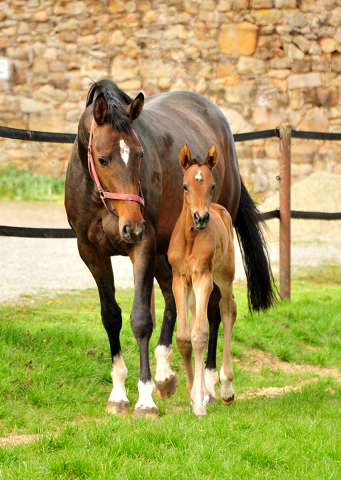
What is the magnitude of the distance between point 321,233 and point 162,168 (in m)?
7.53

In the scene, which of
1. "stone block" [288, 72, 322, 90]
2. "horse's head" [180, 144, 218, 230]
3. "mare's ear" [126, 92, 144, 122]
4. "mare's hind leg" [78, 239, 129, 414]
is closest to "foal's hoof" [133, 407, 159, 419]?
A: "mare's hind leg" [78, 239, 129, 414]

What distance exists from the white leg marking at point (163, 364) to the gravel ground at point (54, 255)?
2.95 m

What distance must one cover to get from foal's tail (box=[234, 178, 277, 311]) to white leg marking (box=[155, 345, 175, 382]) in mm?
1266

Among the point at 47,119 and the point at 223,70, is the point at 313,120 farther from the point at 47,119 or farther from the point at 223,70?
the point at 47,119

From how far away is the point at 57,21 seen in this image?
12.8 meters

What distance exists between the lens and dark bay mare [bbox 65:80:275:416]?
3611mm

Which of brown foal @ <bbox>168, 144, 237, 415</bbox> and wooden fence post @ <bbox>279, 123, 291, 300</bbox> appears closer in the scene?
brown foal @ <bbox>168, 144, 237, 415</bbox>

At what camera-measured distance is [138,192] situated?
12.2 feet

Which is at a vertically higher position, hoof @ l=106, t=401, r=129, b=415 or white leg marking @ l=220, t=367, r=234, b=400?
white leg marking @ l=220, t=367, r=234, b=400

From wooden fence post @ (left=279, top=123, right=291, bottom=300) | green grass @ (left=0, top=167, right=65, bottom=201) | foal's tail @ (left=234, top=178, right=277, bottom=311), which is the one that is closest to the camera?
foal's tail @ (left=234, top=178, right=277, bottom=311)

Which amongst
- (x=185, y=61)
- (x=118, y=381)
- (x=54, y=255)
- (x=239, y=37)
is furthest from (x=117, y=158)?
(x=239, y=37)

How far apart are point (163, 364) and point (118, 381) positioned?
0.60 metres

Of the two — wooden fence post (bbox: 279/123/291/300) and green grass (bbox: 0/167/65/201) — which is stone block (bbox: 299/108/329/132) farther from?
wooden fence post (bbox: 279/123/291/300)

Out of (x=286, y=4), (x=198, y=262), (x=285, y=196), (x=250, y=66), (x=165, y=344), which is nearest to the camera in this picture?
(x=198, y=262)
